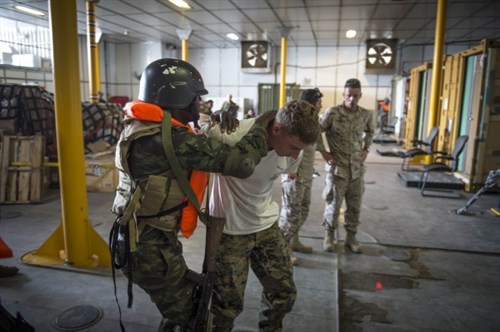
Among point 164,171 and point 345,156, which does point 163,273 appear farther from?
point 345,156

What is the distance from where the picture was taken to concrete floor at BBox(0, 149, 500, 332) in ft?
8.97

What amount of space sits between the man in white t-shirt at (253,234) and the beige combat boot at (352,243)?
219 cm

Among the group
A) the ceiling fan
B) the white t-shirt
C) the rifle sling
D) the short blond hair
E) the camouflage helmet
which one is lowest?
the white t-shirt

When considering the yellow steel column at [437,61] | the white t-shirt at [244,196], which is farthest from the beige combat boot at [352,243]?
the yellow steel column at [437,61]

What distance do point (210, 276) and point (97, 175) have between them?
5783mm

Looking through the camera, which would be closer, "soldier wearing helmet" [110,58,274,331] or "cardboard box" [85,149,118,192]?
"soldier wearing helmet" [110,58,274,331]

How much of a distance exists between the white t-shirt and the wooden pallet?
528 cm

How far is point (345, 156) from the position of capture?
3.80 metres

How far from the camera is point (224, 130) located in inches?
73.7

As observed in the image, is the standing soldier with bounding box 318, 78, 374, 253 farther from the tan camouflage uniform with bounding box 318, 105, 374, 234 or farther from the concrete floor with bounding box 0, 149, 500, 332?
the concrete floor with bounding box 0, 149, 500, 332

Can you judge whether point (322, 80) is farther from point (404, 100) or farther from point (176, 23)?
point (176, 23)

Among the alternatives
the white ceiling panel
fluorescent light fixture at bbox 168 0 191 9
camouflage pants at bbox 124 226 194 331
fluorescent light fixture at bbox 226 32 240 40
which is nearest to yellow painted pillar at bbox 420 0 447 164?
the white ceiling panel

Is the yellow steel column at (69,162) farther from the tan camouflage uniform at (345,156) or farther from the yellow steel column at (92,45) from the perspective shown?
the yellow steel column at (92,45)

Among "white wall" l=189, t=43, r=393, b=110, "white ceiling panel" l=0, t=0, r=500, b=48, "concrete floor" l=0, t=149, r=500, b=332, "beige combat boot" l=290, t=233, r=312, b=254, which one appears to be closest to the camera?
"concrete floor" l=0, t=149, r=500, b=332
